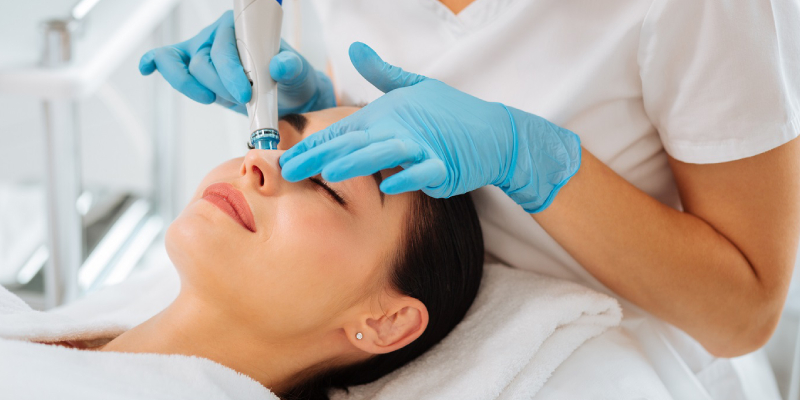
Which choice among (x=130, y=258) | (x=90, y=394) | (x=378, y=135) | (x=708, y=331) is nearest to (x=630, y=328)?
(x=708, y=331)

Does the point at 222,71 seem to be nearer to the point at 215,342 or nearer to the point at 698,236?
the point at 215,342

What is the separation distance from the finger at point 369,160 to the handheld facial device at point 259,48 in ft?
0.97

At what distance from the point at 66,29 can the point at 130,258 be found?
47.1 inches

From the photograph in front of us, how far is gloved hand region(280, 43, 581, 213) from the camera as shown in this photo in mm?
830

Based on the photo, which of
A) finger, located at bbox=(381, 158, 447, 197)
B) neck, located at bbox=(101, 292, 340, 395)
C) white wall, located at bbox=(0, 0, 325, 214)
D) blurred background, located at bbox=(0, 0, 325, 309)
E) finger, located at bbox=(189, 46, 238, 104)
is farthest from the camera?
white wall, located at bbox=(0, 0, 325, 214)

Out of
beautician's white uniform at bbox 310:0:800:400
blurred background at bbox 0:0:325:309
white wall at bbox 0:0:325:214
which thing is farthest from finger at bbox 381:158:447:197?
white wall at bbox 0:0:325:214

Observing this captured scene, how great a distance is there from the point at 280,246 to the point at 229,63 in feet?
1.21

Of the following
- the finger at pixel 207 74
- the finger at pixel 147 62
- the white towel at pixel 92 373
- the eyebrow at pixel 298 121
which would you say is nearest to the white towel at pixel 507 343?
the white towel at pixel 92 373

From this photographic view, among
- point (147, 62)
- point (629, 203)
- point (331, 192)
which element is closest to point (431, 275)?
point (331, 192)

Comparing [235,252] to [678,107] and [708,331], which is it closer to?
[678,107]

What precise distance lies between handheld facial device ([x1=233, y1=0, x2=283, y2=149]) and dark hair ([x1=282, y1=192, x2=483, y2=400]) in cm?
30

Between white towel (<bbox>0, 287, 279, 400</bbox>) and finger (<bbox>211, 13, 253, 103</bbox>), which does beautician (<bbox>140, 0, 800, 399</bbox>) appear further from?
white towel (<bbox>0, 287, 279, 400</bbox>)

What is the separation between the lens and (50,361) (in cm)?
93

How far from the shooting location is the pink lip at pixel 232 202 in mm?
979
